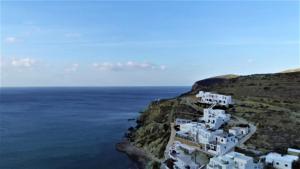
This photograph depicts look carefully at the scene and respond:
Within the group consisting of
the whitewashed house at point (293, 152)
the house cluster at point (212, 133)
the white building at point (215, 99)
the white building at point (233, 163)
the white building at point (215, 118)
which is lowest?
the white building at point (233, 163)

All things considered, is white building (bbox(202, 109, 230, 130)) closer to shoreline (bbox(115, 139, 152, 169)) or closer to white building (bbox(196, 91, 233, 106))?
white building (bbox(196, 91, 233, 106))

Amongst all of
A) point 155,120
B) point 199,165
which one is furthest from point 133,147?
point 199,165

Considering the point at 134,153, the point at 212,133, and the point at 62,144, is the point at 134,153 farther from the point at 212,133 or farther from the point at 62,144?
the point at 62,144

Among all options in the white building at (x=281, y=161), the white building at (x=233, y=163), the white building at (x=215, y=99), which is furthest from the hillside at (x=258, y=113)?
the white building at (x=233, y=163)

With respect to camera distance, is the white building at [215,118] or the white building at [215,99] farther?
the white building at [215,99]

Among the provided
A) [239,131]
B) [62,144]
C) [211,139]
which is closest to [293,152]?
[239,131]

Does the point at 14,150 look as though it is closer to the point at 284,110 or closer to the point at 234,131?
the point at 234,131

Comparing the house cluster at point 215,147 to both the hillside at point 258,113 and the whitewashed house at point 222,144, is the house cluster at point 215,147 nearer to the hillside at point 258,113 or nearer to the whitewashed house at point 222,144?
the whitewashed house at point 222,144
